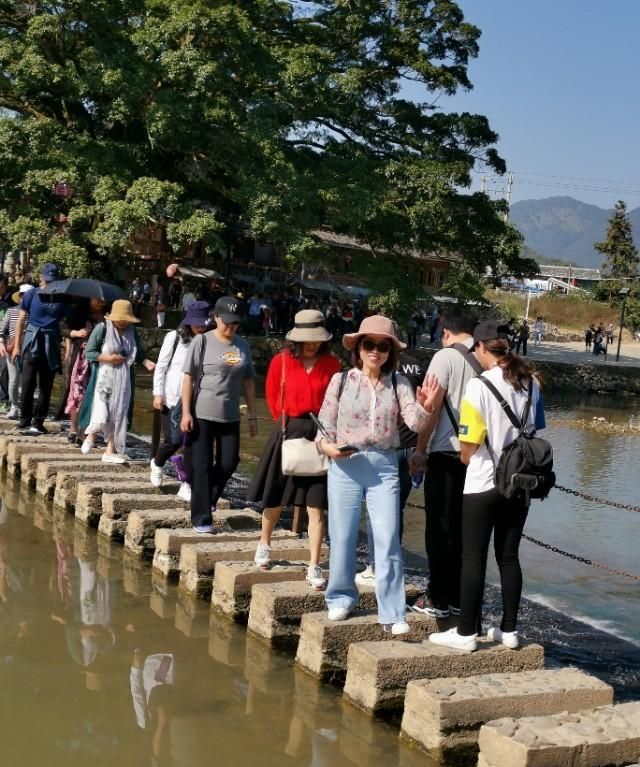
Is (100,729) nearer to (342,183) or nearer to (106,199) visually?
(106,199)

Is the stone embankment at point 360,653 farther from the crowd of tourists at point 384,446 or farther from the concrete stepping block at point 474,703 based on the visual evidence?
the crowd of tourists at point 384,446

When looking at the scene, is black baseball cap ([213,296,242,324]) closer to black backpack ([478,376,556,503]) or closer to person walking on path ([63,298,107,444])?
black backpack ([478,376,556,503])

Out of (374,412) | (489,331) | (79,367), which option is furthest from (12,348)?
(489,331)

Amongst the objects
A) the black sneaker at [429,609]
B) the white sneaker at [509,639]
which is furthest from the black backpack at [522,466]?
the black sneaker at [429,609]

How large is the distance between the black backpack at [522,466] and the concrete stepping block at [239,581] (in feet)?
5.64

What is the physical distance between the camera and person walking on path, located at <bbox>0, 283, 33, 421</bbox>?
1134 centimetres

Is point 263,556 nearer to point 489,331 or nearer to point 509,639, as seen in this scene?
point 509,639

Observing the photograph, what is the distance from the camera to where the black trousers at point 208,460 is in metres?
6.76

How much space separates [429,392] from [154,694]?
2051mm

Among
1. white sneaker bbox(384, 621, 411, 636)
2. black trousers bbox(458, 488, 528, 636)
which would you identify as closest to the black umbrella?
white sneaker bbox(384, 621, 411, 636)

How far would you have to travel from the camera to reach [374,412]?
195 inches

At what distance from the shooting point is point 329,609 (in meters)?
5.14

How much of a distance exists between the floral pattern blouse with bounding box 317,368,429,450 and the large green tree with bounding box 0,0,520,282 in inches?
698

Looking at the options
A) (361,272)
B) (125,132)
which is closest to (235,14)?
(125,132)
